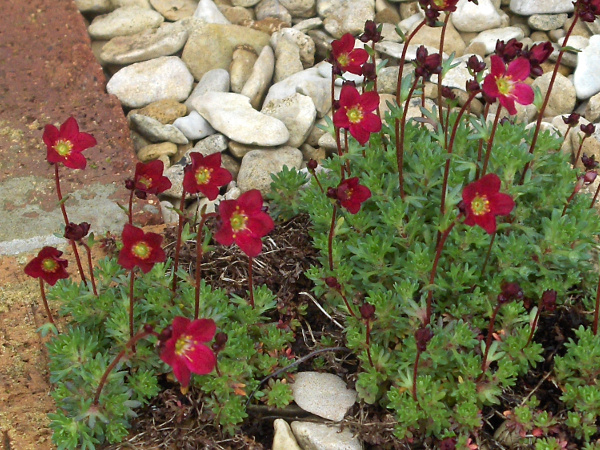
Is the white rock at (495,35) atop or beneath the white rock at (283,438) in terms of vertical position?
atop

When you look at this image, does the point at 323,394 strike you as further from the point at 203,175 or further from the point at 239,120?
the point at 239,120

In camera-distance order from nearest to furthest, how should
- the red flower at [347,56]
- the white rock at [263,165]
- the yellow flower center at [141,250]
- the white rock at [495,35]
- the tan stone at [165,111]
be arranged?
1. the yellow flower center at [141,250]
2. the red flower at [347,56]
3. the white rock at [263,165]
4. the tan stone at [165,111]
5. the white rock at [495,35]

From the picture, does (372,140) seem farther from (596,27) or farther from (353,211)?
(596,27)

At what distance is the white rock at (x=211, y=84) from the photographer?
18.0 ft

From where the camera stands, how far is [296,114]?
16.7ft

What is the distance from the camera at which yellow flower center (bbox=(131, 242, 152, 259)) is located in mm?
2727

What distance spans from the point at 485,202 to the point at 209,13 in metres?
4.20

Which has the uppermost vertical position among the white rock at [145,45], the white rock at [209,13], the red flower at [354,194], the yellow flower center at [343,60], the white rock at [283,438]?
the yellow flower center at [343,60]

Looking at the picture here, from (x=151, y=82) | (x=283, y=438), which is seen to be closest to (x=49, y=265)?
(x=283, y=438)

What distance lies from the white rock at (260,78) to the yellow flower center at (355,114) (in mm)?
2295

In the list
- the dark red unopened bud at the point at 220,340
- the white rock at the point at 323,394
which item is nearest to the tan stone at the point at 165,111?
the white rock at the point at 323,394

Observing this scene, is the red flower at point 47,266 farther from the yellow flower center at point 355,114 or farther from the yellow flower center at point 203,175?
the yellow flower center at point 355,114

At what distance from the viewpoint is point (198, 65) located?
19.1 feet

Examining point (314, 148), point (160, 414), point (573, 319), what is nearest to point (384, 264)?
point (573, 319)
